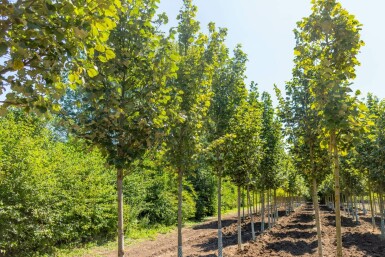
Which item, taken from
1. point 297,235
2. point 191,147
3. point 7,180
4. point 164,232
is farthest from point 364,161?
point 7,180

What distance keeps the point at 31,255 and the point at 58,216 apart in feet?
5.15

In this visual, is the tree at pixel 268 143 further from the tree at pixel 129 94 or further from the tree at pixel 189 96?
the tree at pixel 129 94

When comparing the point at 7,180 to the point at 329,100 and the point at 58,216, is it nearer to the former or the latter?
the point at 58,216

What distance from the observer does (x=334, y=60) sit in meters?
5.75

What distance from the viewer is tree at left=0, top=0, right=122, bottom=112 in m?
2.22

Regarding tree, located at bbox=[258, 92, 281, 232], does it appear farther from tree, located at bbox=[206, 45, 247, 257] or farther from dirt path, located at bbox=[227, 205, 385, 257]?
tree, located at bbox=[206, 45, 247, 257]

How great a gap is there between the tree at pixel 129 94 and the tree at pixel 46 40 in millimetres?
1781

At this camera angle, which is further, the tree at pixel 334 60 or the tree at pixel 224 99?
the tree at pixel 224 99

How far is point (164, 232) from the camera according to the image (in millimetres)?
23000

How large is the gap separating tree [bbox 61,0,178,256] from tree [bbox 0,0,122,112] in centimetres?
178

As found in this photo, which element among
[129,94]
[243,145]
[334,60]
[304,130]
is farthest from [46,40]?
[243,145]

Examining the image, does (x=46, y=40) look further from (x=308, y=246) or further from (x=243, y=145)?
(x=308, y=246)

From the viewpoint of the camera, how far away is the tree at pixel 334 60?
506 centimetres

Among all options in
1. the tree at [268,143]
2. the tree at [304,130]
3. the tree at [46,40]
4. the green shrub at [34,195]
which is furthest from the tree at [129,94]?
the tree at [268,143]
